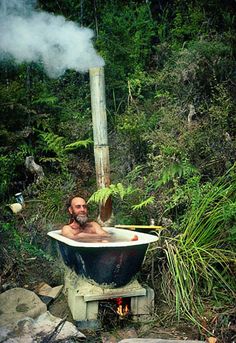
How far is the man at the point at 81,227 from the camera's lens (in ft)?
14.5

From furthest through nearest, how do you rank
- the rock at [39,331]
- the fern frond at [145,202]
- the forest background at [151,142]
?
the fern frond at [145,202] → the forest background at [151,142] → the rock at [39,331]

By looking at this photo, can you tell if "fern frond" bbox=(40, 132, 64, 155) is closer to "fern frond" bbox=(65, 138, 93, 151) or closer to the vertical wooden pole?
"fern frond" bbox=(65, 138, 93, 151)

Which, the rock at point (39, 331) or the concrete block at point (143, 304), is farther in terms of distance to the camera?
the concrete block at point (143, 304)

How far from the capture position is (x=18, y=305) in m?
4.12

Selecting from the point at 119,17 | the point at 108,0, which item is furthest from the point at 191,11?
the point at 108,0

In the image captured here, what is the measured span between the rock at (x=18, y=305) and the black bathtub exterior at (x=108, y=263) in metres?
0.55

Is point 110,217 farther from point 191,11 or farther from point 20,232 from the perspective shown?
point 191,11

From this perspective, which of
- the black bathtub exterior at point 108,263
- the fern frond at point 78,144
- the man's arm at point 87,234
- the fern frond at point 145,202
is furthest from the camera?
the fern frond at point 78,144

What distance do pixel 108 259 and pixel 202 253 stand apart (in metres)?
0.94

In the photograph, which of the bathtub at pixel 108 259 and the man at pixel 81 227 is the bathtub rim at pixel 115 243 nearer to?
the bathtub at pixel 108 259

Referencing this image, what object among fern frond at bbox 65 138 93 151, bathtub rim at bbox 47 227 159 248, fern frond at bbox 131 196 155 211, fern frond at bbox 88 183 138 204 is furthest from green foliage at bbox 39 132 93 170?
bathtub rim at bbox 47 227 159 248

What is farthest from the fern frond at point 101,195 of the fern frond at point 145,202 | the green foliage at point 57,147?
the green foliage at point 57,147

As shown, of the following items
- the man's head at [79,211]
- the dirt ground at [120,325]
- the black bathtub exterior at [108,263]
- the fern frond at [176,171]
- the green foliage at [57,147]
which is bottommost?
the dirt ground at [120,325]

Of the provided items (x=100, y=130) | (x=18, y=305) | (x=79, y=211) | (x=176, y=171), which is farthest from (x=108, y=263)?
(x=100, y=130)
